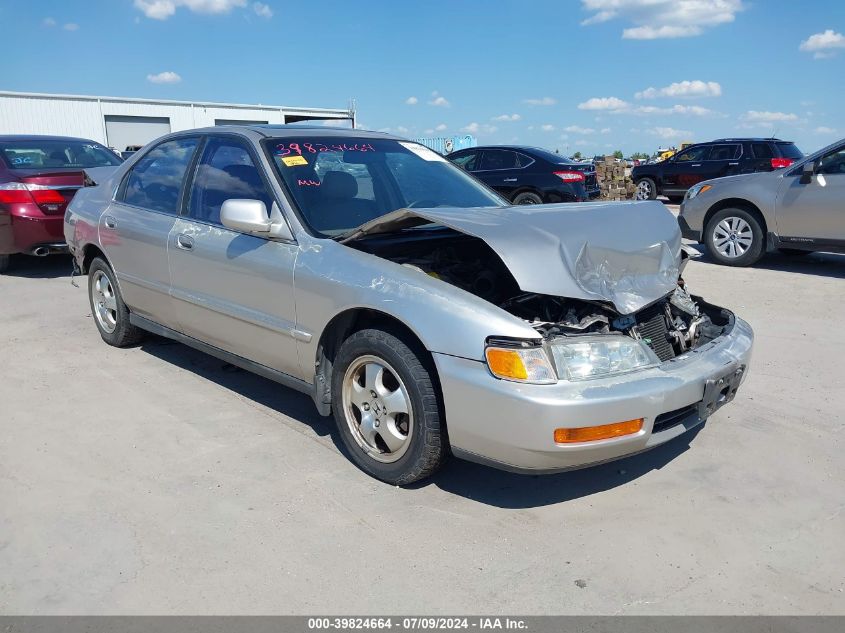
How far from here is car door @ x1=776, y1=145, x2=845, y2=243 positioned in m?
7.83

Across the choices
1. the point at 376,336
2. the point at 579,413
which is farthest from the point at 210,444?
the point at 579,413

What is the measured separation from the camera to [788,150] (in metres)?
15.3

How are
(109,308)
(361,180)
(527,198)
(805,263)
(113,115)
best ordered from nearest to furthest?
(361,180) < (109,308) < (805,263) < (527,198) < (113,115)

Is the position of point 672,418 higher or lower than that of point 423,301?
lower

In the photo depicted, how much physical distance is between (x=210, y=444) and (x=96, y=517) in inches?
31.5

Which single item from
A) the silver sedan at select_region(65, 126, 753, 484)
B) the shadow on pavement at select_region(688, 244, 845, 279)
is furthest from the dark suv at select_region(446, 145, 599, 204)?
the silver sedan at select_region(65, 126, 753, 484)

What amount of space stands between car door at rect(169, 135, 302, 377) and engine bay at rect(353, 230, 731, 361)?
55cm

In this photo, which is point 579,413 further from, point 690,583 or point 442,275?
point 442,275

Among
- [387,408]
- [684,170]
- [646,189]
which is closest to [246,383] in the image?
[387,408]

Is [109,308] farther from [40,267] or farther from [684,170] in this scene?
[684,170]

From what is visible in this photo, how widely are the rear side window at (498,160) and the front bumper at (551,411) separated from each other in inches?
411

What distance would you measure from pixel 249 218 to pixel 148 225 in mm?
1491

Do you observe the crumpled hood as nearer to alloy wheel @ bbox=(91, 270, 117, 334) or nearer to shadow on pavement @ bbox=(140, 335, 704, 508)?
shadow on pavement @ bbox=(140, 335, 704, 508)

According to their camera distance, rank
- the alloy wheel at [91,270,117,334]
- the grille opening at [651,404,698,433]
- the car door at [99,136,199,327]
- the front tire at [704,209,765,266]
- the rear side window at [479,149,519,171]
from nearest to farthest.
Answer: the grille opening at [651,404,698,433] → the car door at [99,136,199,327] → the alloy wheel at [91,270,117,334] → the front tire at [704,209,765,266] → the rear side window at [479,149,519,171]
